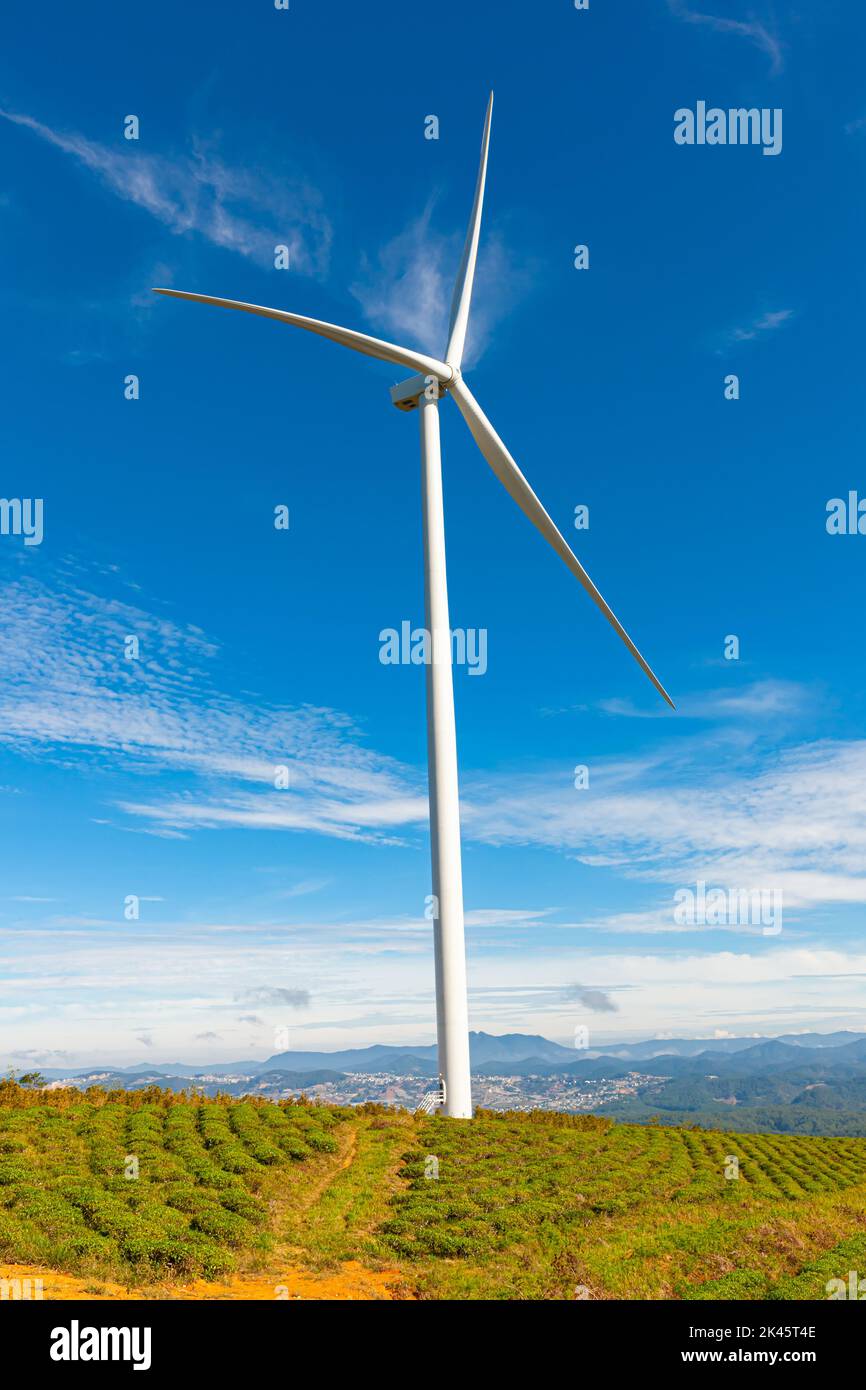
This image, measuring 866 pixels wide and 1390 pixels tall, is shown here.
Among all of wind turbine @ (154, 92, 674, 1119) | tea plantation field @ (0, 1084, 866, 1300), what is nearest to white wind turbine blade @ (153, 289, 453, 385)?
wind turbine @ (154, 92, 674, 1119)

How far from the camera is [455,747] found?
143ft

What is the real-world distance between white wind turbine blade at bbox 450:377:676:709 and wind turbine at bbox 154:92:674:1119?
5cm

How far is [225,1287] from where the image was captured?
67.9 ft

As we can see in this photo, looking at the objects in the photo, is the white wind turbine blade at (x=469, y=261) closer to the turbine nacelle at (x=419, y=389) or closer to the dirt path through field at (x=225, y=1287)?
the turbine nacelle at (x=419, y=389)

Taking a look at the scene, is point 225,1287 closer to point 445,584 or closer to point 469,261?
point 445,584

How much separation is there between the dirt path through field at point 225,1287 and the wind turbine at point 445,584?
18241 millimetres

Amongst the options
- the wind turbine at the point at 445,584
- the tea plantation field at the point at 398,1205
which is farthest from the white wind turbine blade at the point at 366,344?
the tea plantation field at the point at 398,1205

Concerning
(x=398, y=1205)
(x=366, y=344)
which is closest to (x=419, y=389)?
(x=366, y=344)

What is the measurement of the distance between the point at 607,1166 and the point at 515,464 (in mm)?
33472

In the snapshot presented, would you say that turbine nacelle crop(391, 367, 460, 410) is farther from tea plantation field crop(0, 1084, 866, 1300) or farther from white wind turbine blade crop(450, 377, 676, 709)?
tea plantation field crop(0, 1084, 866, 1300)

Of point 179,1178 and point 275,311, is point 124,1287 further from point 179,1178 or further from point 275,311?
point 275,311

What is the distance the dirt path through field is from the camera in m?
19.1

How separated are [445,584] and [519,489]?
835 centimetres

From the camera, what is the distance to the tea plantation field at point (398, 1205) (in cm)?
2200
